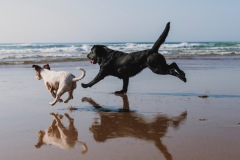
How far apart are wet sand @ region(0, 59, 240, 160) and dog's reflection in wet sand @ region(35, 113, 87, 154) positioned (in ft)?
0.04

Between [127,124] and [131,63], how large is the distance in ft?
10.8

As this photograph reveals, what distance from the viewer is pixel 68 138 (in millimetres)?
5062

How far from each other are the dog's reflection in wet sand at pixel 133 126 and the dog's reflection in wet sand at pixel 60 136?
1.00ft

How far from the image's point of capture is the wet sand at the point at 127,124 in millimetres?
4339

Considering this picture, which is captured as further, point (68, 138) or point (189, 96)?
point (189, 96)

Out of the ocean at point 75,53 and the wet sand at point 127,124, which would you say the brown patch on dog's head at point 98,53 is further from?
the ocean at point 75,53

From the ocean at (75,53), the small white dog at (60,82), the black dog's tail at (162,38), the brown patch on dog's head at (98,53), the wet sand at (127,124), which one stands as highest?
the black dog's tail at (162,38)

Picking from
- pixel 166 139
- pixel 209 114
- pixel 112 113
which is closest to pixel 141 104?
pixel 112 113

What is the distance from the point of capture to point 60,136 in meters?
5.20

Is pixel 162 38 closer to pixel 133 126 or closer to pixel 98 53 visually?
pixel 98 53

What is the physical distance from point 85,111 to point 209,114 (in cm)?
226

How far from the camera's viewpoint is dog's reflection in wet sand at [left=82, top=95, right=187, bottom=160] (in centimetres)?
504

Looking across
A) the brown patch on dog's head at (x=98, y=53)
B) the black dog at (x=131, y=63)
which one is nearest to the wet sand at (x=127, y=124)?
the black dog at (x=131, y=63)

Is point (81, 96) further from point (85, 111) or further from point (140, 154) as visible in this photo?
point (140, 154)
